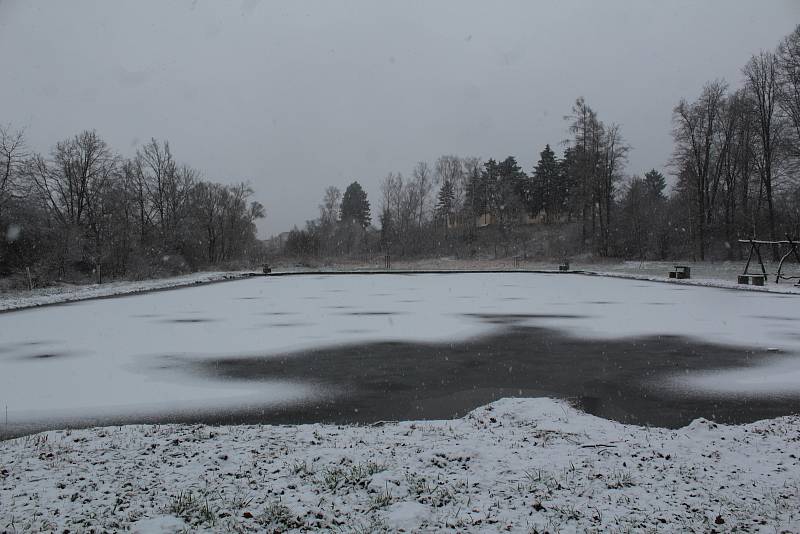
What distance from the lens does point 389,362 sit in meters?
8.73

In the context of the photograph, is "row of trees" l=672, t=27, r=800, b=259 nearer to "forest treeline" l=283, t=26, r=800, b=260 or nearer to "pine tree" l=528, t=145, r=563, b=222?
"forest treeline" l=283, t=26, r=800, b=260

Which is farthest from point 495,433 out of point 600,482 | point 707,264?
point 707,264

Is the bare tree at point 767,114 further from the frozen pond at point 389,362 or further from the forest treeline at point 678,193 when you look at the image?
the frozen pond at point 389,362

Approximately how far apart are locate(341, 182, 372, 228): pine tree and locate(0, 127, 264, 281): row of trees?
3246cm

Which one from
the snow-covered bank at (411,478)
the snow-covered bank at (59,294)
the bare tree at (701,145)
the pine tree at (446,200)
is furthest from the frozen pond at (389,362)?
the pine tree at (446,200)

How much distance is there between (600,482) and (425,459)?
1365mm

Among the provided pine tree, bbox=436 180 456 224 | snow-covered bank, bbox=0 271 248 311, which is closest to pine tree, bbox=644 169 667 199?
pine tree, bbox=436 180 456 224

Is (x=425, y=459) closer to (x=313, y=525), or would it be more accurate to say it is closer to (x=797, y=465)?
(x=313, y=525)

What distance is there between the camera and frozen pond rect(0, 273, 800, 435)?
20.6 ft

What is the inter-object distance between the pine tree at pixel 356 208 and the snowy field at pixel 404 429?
89.5 m

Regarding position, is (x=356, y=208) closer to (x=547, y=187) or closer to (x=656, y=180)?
(x=547, y=187)

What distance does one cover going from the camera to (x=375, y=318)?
14375 millimetres

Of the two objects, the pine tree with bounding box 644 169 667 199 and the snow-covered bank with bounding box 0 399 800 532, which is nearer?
the snow-covered bank with bounding box 0 399 800 532

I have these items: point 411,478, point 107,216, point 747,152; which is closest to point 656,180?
point 747,152
